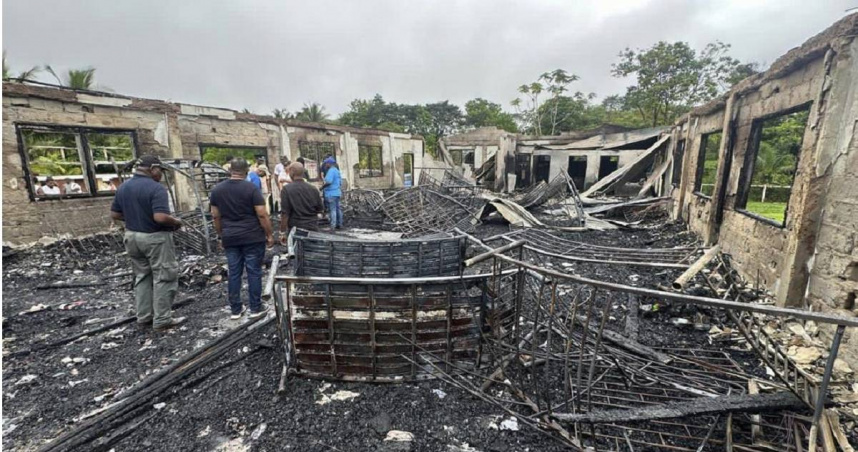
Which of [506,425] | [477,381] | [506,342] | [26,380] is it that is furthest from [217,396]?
[506,342]

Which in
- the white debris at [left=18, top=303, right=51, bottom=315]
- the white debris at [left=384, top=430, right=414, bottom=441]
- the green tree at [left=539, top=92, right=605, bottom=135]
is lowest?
the white debris at [left=384, top=430, right=414, bottom=441]

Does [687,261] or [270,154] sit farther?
[270,154]

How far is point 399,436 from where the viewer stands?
2.15 meters

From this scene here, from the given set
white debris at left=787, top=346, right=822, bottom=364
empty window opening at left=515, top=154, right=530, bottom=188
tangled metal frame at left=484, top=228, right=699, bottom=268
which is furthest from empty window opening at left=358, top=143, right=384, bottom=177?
white debris at left=787, top=346, right=822, bottom=364

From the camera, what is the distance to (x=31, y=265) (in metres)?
5.50

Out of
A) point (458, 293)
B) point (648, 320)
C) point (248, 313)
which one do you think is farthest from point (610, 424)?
point (248, 313)

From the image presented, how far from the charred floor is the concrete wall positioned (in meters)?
3.13

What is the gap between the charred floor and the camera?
1.97 meters

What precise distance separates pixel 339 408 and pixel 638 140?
15.5 meters

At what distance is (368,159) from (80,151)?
850 cm

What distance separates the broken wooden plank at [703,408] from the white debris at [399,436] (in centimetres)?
92

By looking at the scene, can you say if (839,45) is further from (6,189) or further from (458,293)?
(6,189)

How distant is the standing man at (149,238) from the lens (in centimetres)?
321

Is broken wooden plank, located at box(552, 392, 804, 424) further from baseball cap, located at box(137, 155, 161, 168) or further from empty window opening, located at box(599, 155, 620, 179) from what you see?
empty window opening, located at box(599, 155, 620, 179)
